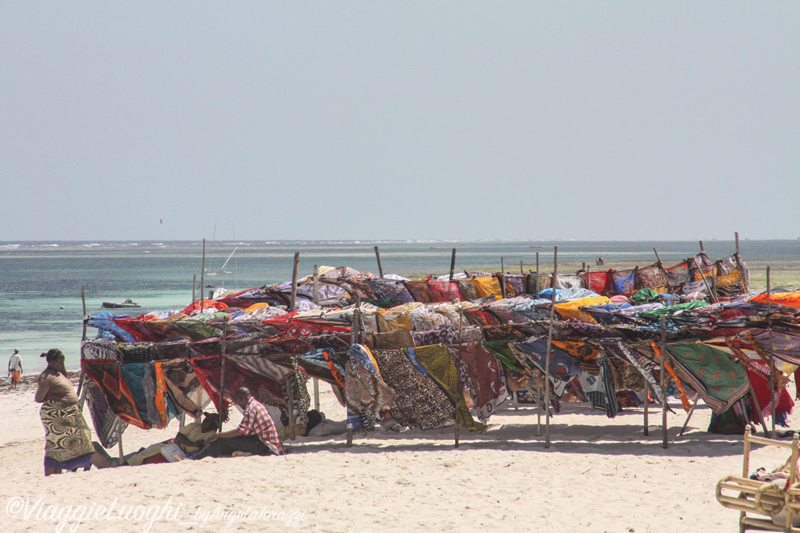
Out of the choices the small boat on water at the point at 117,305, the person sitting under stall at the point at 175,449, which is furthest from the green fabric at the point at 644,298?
the small boat on water at the point at 117,305

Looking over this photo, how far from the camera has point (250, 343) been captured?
8922 millimetres

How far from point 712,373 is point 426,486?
386 cm

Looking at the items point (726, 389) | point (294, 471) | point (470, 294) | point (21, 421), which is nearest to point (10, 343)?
point (21, 421)

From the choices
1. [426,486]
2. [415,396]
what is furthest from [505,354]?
[426,486]

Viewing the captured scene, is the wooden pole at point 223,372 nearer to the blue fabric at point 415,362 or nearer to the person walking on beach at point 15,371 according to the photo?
the blue fabric at point 415,362

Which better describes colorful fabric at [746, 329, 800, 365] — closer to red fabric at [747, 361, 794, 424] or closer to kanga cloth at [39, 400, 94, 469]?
red fabric at [747, 361, 794, 424]

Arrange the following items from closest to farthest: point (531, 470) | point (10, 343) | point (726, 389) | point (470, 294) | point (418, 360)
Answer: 1. point (531, 470)
2. point (726, 389)
3. point (418, 360)
4. point (470, 294)
5. point (10, 343)

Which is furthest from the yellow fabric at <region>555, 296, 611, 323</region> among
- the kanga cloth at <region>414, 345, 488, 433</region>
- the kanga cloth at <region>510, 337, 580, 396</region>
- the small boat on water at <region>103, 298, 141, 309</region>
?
the small boat on water at <region>103, 298, 141, 309</region>

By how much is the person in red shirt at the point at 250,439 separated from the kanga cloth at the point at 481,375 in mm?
2600

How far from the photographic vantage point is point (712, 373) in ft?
26.2

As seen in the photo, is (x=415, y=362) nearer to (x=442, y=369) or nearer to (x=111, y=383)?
(x=442, y=369)

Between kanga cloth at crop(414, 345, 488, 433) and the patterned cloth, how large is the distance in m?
2.14

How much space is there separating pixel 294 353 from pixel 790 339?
20.4 ft

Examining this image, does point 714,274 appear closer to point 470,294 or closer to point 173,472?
point 470,294
